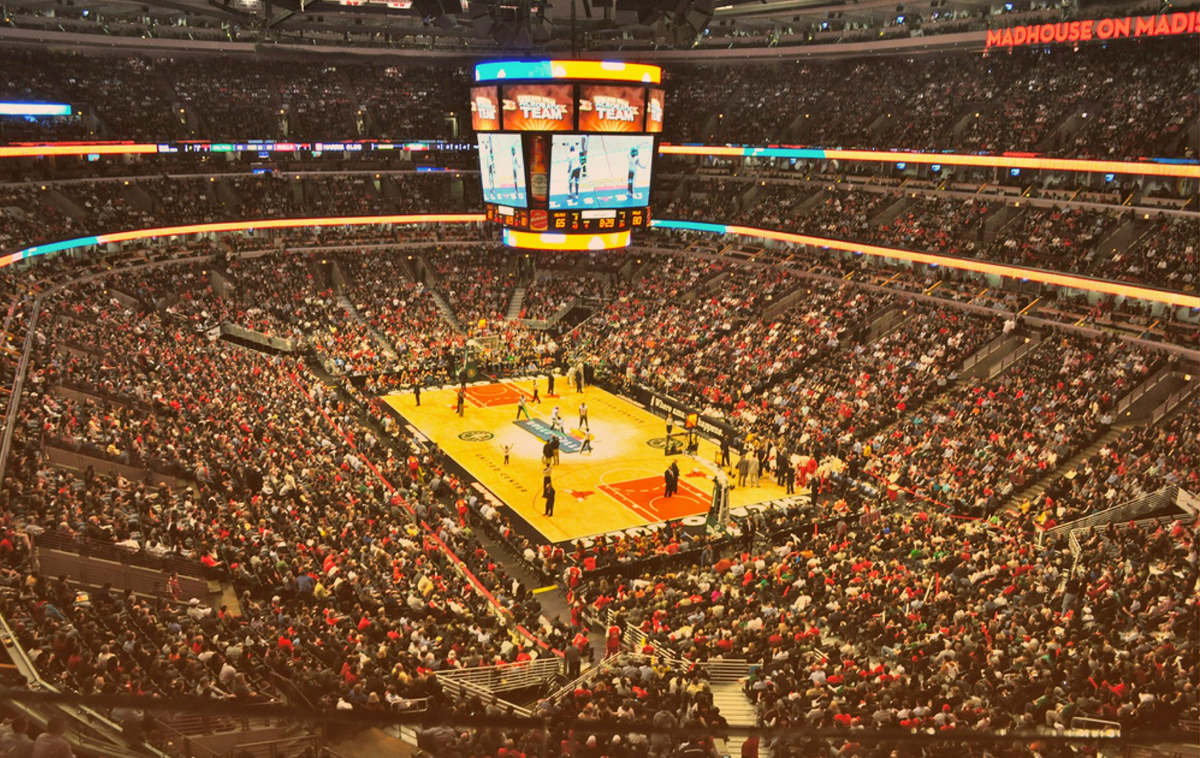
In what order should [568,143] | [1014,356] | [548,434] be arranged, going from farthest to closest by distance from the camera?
[548,434], [568,143], [1014,356]

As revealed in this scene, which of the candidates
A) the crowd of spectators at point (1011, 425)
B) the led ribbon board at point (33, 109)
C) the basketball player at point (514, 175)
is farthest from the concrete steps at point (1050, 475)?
the led ribbon board at point (33, 109)

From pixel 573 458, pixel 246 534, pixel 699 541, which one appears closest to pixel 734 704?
pixel 699 541

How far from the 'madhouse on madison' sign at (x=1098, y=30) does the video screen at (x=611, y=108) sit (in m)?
18.6

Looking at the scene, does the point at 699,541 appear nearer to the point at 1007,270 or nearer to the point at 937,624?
the point at 937,624

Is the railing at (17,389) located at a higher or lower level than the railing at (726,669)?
higher

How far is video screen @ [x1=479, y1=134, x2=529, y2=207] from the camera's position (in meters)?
35.8

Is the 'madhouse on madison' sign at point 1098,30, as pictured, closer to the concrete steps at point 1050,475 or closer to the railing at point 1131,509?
the concrete steps at point 1050,475

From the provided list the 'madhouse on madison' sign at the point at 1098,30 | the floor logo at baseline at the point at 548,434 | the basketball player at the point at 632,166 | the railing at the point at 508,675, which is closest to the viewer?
the railing at the point at 508,675

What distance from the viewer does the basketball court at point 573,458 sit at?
28.5 m

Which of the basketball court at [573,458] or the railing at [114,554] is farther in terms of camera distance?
the basketball court at [573,458]

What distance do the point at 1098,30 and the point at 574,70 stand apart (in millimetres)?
22645

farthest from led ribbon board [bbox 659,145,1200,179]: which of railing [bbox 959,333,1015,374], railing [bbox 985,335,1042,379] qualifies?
railing [bbox 959,333,1015,374]

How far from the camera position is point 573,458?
110ft

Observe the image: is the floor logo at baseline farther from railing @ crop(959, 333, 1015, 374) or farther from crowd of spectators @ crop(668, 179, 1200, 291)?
crowd of spectators @ crop(668, 179, 1200, 291)
